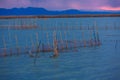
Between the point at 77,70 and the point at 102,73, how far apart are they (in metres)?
1.39

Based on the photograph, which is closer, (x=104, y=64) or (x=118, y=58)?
(x=104, y=64)

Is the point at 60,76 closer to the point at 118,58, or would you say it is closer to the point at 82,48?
the point at 118,58

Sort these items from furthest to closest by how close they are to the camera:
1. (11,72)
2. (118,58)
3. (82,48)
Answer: (82,48) < (118,58) < (11,72)

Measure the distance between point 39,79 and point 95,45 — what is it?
9.93 meters

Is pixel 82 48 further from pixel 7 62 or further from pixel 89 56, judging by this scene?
pixel 7 62

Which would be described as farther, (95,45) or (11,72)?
(95,45)

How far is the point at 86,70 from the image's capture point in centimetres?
1517

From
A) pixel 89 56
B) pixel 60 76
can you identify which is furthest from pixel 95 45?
pixel 60 76

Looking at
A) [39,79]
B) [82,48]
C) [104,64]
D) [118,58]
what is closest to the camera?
[39,79]

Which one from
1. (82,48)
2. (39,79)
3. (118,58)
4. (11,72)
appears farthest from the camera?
(82,48)

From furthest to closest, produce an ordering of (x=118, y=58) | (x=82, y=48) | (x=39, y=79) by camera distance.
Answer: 1. (x=82, y=48)
2. (x=118, y=58)
3. (x=39, y=79)

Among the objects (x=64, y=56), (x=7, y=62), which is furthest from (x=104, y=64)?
(x=7, y=62)

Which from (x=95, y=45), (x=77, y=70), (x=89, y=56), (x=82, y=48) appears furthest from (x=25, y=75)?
(x=95, y=45)

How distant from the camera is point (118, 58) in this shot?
1836cm
